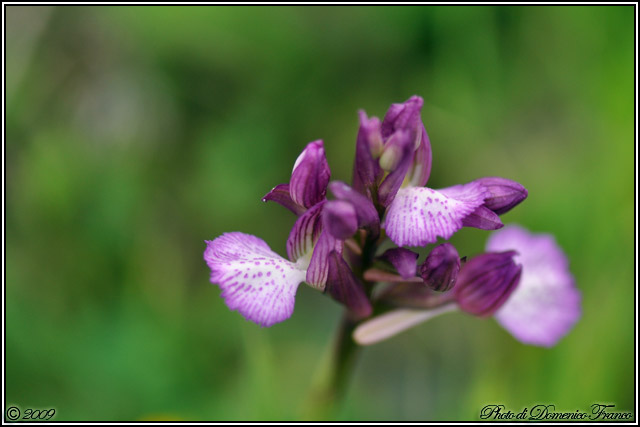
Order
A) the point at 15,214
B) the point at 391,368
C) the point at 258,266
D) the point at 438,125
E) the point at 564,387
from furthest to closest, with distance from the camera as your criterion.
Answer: the point at 438,125 → the point at 391,368 → the point at 15,214 → the point at 564,387 → the point at 258,266

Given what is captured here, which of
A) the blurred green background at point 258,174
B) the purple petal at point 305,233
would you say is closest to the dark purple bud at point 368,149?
the purple petal at point 305,233

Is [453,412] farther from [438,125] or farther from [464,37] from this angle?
[464,37]

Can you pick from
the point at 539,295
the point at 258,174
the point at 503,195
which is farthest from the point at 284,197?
the point at 258,174

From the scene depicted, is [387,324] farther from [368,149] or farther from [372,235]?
[368,149]

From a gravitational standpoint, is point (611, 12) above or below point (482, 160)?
above

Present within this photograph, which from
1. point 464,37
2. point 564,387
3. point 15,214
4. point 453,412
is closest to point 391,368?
point 453,412

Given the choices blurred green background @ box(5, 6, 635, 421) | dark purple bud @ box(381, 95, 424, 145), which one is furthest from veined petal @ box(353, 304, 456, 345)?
blurred green background @ box(5, 6, 635, 421)
